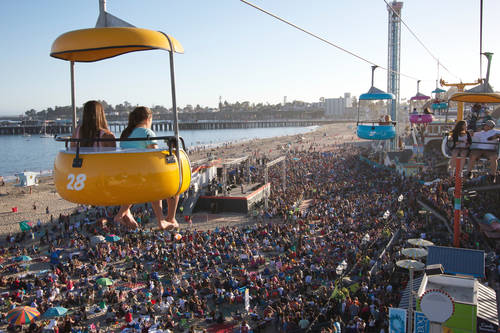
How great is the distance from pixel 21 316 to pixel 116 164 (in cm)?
1085

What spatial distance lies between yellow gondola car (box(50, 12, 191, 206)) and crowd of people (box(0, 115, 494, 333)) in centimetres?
476

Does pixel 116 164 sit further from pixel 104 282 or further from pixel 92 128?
pixel 104 282

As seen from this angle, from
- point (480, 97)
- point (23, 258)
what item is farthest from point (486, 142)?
point (23, 258)

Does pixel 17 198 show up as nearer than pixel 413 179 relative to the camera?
No

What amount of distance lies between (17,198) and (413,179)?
106ft

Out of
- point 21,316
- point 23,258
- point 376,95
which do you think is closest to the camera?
point 21,316

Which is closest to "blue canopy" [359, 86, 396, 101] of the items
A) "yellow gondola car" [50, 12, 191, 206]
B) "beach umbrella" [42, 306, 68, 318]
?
"yellow gondola car" [50, 12, 191, 206]

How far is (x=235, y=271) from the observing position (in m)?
15.0

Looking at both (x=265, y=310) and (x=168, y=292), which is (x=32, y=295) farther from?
(x=265, y=310)

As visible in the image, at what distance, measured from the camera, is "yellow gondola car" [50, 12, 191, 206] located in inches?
109

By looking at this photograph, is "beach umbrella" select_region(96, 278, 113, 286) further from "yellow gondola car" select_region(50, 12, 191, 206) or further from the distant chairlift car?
"yellow gondola car" select_region(50, 12, 191, 206)

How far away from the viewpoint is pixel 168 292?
13.2 meters

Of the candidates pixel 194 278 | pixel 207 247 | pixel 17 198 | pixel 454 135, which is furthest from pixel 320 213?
pixel 17 198

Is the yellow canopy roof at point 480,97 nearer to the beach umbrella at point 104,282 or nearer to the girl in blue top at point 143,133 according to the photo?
the girl in blue top at point 143,133
